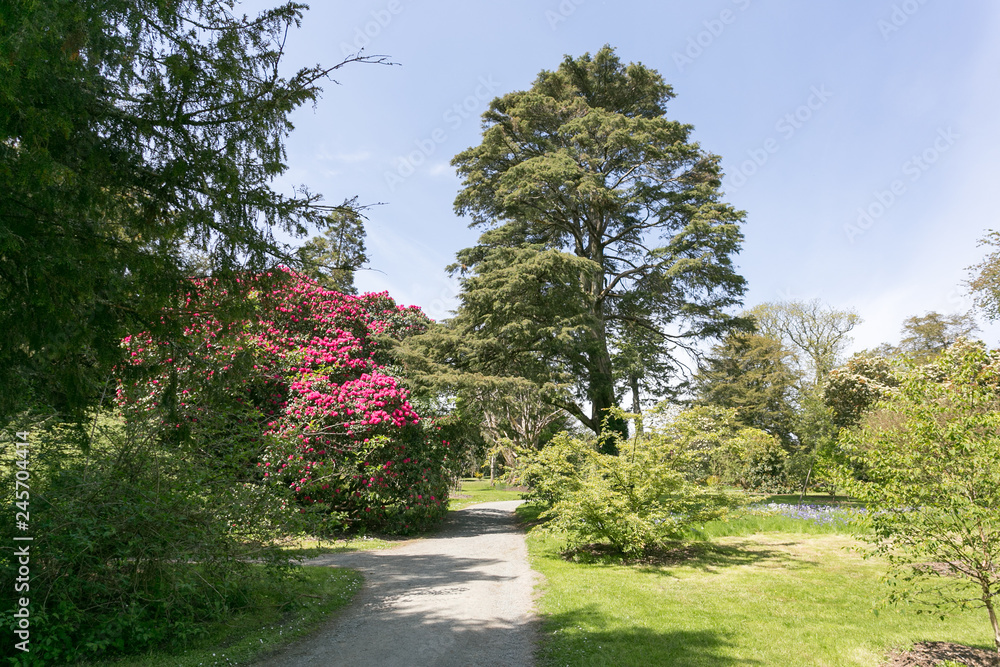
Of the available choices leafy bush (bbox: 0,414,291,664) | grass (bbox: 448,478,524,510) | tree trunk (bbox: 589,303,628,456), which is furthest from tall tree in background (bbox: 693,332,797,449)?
leafy bush (bbox: 0,414,291,664)

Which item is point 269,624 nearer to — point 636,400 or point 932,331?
point 636,400

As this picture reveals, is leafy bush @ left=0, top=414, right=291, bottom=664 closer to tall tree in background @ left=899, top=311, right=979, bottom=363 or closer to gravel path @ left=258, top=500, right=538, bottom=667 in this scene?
gravel path @ left=258, top=500, right=538, bottom=667

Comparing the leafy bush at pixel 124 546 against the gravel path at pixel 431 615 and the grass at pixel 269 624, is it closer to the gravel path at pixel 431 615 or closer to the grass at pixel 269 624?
the grass at pixel 269 624

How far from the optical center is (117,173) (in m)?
4.34

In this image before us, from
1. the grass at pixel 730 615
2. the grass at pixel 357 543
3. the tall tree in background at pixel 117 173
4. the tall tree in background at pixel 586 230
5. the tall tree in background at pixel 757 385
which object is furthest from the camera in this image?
the tall tree in background at pixel 757 385

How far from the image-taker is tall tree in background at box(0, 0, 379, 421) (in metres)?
3.45

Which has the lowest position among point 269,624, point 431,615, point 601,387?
point 431,615

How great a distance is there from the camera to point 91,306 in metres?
3.96

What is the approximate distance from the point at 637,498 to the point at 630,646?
405cm

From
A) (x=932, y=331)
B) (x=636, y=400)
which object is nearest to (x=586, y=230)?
(x=636, y=400)

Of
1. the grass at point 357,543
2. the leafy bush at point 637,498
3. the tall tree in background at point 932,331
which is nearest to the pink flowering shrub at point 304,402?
the grass at point 357,543

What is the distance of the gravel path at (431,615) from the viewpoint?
4562 mm

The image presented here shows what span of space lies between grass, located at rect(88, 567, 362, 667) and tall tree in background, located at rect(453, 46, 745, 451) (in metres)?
7.94

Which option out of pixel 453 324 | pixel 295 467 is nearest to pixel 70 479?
pixel 295 467
